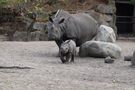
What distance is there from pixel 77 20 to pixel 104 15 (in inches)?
293

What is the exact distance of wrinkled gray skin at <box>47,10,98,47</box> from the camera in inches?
475

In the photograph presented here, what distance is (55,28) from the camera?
39.5 feet

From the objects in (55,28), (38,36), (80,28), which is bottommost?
(38,36)

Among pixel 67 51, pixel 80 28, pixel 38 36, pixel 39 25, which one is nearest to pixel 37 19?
pixel 39 25

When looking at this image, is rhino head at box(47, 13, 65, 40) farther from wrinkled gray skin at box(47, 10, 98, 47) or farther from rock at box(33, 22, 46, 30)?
rock at box(33, 22, 46, 30)

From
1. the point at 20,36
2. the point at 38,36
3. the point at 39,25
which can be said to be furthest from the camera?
the point at 39,25

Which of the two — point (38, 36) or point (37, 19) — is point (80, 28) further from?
point (37, 19)

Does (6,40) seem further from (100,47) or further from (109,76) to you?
(109,76)

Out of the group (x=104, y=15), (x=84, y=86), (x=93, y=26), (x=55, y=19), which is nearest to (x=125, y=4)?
(x=104, y=15)

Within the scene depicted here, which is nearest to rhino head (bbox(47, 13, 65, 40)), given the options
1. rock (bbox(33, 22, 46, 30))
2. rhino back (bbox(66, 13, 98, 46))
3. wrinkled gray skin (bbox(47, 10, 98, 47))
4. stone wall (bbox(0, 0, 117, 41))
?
wrinkled gray skin (bbox(47, 10, 98, 47))

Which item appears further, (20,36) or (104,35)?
(20,36)

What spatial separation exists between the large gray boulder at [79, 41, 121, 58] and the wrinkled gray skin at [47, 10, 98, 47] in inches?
12.2

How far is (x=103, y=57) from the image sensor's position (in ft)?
41.9

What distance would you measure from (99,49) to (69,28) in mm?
994
